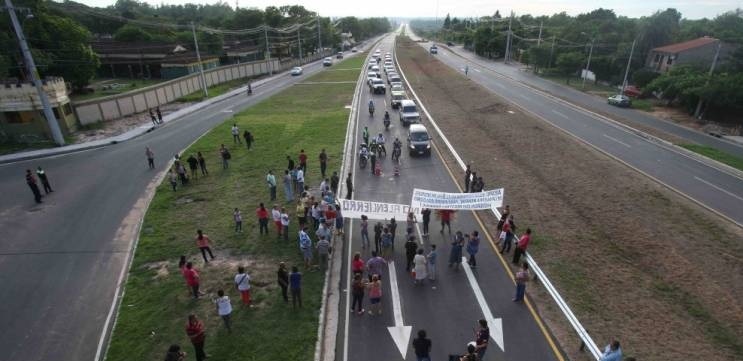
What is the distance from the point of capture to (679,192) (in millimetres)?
21141

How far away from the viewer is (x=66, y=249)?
16.2 metres

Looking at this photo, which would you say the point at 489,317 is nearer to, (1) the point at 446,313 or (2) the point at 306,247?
(1) the point at 446,313

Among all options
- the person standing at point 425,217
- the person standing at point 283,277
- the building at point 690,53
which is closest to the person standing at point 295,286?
the person standing at point 283,277

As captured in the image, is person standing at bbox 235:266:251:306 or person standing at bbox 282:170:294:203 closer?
person standing at bbox 235:266:251:306

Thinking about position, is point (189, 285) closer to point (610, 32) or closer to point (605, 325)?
point (605, 325)

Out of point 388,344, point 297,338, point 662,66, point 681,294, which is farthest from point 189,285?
point 662,66

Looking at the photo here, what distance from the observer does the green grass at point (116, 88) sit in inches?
1965

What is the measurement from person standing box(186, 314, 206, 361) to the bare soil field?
938 centimetres

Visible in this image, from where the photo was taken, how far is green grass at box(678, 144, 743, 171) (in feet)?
86.1

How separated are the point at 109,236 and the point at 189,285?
7.29 m

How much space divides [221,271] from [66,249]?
7264 mm

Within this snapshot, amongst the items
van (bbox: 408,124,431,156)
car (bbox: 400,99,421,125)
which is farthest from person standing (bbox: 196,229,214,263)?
car (bbox: 400,99,421,125)

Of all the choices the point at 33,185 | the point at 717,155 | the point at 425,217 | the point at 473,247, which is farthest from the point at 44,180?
the point at 717,155

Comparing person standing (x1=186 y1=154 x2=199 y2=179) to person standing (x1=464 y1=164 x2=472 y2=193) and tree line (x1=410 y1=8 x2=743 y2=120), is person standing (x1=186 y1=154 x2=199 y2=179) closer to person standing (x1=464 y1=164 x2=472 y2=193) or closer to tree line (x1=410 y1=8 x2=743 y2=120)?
person standing (x1=464 y1=164 x2=472 y2=193)
